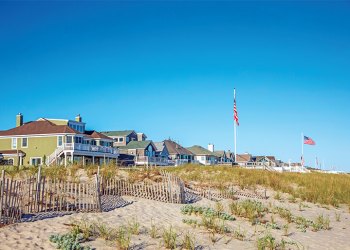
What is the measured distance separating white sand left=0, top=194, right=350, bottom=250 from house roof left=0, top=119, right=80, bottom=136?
3481cm

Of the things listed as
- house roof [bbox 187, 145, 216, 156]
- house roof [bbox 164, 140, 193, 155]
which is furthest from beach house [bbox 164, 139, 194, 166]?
house roof [bbox 187, 145, 216, 156]

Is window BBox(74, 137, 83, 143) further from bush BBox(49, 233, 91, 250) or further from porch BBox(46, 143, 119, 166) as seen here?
bush BBox(49, 233, 91, 250)

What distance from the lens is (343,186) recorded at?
26.0 metres

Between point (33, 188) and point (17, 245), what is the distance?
11.4 ft

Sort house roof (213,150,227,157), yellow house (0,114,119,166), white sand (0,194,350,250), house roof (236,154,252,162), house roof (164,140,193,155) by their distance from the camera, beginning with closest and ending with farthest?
white sand (0,194,350,250)
yellow house (0,114,119,166)
house roof (164,140,193,155)
house roof (213,150,227,157)
house roof (236,154,252,162)

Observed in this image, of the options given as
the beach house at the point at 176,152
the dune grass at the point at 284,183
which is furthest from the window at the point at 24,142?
the beach house at the point at 176,152

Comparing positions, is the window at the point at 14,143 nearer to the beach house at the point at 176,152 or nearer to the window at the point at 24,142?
the window at the point at 24,142

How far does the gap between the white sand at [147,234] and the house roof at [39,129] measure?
114 ft

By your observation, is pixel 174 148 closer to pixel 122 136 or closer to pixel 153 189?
pixel 122 136

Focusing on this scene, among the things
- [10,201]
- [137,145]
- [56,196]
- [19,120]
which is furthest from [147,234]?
[137,145]

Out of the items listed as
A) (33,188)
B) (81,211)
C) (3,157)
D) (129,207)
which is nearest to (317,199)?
(129,207)

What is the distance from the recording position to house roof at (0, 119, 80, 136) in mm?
48875

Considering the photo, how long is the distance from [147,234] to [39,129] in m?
43.3

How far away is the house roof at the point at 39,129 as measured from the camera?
160ft
